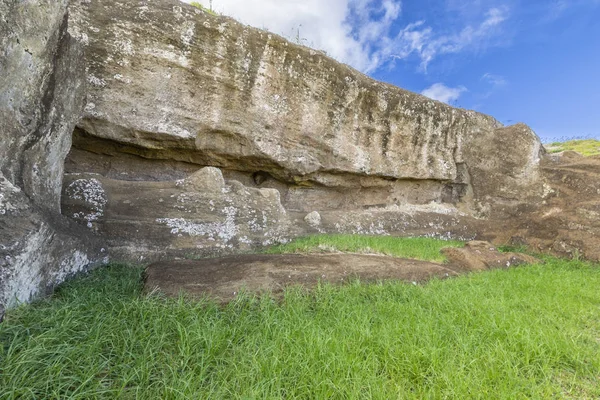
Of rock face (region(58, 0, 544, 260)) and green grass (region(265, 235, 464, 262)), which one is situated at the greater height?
rock face (region(58, 0, 544, 260))

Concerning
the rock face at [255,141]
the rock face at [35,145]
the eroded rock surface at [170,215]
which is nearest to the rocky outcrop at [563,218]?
the rock face at [255,141]

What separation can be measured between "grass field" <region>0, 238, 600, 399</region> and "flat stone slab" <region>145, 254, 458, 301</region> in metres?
0.30

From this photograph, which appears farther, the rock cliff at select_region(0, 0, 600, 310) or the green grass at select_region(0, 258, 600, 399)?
the rock cliff at select_region(0, 0, 600, 310)

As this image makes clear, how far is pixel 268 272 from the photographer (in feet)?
14.3

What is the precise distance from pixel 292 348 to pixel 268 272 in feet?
5.82

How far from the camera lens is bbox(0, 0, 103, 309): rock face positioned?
3.14m

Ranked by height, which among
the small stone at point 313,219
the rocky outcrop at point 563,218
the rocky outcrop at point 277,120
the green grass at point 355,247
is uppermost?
the rocky outcrop at point 277,120

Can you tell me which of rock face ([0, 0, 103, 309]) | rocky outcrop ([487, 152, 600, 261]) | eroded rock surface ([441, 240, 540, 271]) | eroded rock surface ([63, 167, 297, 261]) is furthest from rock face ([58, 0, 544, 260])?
eroded rock surface ([441, 240, 540, 271])

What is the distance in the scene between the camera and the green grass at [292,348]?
7.13 ft

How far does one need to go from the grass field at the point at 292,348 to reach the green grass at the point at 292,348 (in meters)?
0.01

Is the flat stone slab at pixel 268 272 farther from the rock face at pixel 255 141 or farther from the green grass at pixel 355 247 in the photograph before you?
the rock face at pixel 255 141

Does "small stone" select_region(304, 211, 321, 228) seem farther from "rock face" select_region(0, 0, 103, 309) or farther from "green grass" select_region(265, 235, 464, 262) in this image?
"rock face" select_region(0, 0, 103, 309)

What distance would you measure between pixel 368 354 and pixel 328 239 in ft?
15.1

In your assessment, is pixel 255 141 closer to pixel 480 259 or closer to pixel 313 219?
pixel 313 219
